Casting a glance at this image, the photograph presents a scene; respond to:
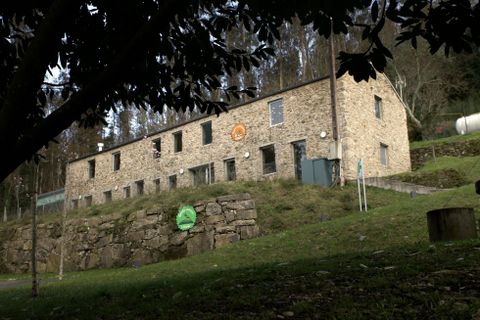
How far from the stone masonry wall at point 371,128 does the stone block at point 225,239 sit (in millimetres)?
8771

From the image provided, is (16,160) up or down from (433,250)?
up

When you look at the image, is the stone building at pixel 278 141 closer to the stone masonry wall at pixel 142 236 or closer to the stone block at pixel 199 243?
the stone masonry wall at pixel 142 236

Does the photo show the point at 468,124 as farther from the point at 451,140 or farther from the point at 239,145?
the point at 239,145

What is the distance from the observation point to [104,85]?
3953mm

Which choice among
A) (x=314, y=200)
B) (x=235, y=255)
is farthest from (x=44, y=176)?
(x=235, y=255)

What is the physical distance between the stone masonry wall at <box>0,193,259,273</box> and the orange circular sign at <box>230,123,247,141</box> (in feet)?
30.9

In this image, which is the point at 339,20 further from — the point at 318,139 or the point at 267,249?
the point at 318,139

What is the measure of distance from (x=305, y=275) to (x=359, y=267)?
0.73 metres

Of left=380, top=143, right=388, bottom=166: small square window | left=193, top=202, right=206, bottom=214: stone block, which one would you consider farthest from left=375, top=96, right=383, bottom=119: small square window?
left=193, top=202, right=206, bottom=214: stone block

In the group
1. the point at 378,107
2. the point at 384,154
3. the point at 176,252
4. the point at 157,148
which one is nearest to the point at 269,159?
the point at 384,154

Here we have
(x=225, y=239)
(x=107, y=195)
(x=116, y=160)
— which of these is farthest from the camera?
(x=107, y=195)

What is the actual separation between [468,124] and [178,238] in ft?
84.6

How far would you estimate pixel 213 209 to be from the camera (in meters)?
19.1

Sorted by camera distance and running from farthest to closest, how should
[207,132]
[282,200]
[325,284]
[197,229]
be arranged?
[207,132]
[282,200]
[197,229]
[325,284]
